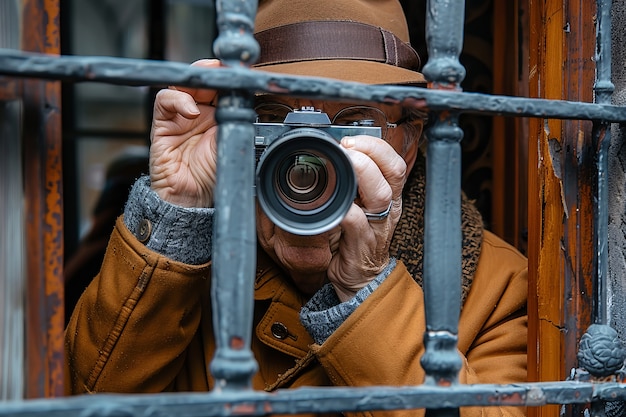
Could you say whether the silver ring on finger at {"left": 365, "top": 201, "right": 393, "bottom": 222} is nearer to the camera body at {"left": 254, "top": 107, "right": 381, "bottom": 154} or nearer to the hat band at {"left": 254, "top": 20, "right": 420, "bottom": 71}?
the camera body at {"left": 254, "top": 107, "right": 381, "bottom": 154}

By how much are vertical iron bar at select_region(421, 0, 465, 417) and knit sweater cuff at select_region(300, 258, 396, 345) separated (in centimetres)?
25

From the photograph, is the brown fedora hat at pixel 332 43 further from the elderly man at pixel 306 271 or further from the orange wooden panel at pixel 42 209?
the orange wooden panel at pixel 42 209

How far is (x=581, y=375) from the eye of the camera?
2.65 feet

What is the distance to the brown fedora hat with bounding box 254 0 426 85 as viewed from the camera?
3.88 ft

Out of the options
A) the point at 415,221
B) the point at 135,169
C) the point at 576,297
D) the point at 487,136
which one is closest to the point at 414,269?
the point at 415,221

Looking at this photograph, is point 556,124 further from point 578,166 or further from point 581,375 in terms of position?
point 581,375

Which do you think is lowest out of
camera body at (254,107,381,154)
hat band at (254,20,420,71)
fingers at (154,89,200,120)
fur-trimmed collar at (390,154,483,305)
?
fur-trimmed collar at (390,154,483,305)

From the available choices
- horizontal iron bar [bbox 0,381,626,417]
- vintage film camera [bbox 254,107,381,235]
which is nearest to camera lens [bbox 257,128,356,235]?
vintage film camera [bbox 254,107,381,235]

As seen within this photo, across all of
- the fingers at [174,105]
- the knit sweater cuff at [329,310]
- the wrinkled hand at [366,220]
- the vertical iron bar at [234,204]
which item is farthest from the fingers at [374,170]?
the vertical iron bar at [234,204]

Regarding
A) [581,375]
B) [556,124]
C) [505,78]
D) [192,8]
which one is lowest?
[581,375]

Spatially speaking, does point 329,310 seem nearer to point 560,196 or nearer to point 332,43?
point 560,196

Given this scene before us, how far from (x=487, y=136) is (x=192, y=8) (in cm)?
222

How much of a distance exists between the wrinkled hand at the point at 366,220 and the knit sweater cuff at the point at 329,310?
0.06 feet

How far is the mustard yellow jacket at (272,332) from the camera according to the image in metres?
0.94
